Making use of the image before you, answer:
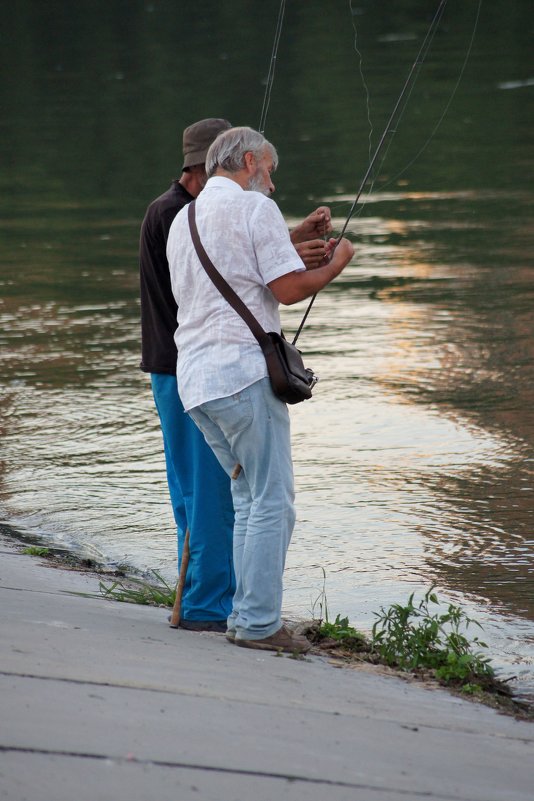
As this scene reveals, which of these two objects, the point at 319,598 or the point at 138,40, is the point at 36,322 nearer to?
the point at 319,598

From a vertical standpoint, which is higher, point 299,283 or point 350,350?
point 299,283

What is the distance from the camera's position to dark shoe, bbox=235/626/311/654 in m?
4.36

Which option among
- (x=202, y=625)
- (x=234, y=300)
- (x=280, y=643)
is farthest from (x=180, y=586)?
(x=234, y=300)

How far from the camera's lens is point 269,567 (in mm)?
4238

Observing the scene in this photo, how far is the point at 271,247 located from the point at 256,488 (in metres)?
0.77

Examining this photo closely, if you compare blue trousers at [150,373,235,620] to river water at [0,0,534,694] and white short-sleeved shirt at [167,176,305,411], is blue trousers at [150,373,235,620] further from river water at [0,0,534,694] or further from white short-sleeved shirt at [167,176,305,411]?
river water at [0,0,534,694]

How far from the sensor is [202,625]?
15.2 ft

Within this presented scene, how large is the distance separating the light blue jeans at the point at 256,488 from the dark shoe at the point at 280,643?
0.02 meters

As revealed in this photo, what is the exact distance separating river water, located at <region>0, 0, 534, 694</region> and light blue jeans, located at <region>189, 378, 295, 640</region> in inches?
36.1

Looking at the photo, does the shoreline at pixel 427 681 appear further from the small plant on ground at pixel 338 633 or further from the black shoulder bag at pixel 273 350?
the black shoulder bag at pixel 273 350

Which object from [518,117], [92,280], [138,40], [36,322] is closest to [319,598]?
[36,322]

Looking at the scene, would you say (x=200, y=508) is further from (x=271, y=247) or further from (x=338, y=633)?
(x=271, y=247)

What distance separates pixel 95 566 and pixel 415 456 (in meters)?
2.02

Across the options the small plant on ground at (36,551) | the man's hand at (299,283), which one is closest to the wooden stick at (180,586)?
the man's hand at (299,283)
